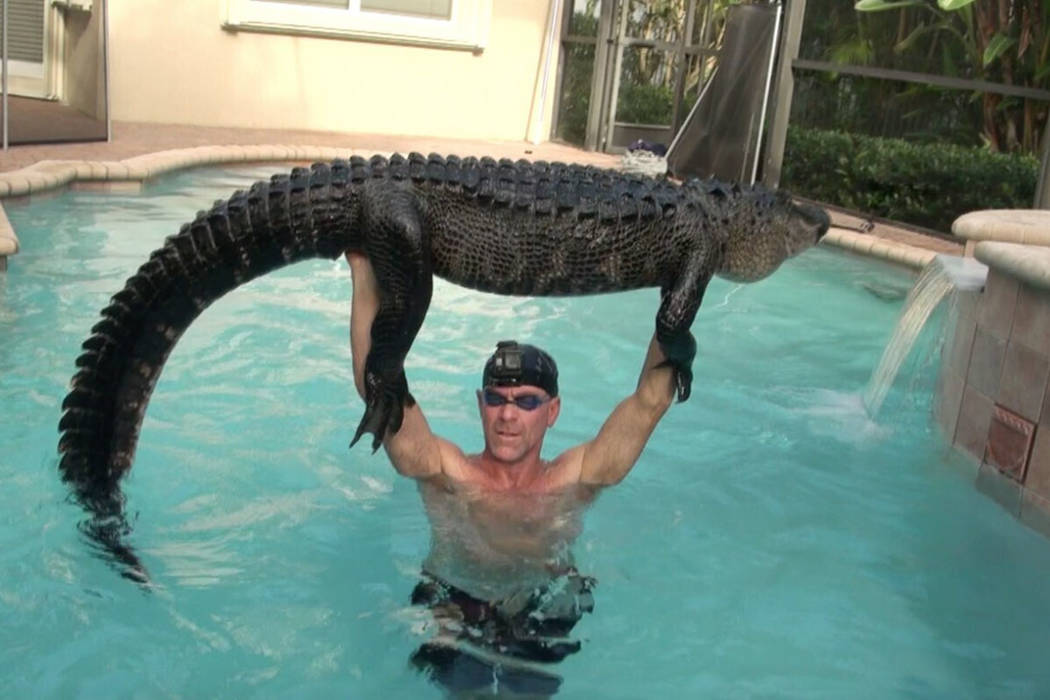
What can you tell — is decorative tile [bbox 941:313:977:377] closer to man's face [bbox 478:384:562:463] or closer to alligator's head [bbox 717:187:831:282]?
alligator's head [bbox 717:187:831:282]

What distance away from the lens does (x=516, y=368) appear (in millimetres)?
3268

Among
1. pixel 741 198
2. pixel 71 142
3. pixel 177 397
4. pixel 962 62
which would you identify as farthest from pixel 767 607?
pixel 71 142

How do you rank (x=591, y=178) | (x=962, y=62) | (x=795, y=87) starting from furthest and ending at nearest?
(x=795, y=87) → (x=962, y=62) → (x=591, y=178)

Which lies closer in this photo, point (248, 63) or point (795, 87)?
point (795, 87)

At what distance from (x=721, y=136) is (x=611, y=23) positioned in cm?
276

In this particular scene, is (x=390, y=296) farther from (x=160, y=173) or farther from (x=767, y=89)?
(x=767, y=89)

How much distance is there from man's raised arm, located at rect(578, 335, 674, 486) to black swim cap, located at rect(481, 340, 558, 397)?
0.27 m

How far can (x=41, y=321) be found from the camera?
6410mm

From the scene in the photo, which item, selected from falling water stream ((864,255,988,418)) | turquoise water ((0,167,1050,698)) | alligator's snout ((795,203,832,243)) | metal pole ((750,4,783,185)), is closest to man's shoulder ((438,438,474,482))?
turquoise water ((0,167,1050,698))

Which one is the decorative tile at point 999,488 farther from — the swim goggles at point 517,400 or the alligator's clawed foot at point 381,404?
the alligator's clawed foot at point 381,404

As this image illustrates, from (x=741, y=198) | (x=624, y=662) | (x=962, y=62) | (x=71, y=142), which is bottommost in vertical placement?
(x=624, y=662)

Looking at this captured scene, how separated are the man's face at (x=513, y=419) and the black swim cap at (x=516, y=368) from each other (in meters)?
0.02

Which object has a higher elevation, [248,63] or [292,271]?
[248,63]

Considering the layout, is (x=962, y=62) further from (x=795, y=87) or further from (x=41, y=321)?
(x=41, y=321)
